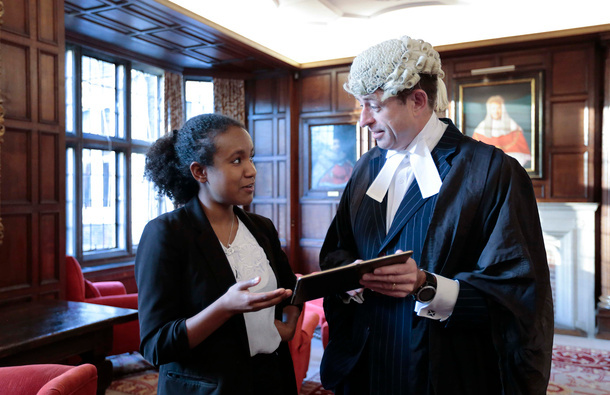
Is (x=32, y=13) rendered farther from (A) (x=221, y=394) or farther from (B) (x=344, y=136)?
(B) (x=344, y=136)

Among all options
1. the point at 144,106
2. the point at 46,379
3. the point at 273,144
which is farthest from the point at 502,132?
the point at 46,379

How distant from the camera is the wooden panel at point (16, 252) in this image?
3617 mm

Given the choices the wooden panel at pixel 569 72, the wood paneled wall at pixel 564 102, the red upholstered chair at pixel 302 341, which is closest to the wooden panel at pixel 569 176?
the wood paneled wall at pixel 564 102

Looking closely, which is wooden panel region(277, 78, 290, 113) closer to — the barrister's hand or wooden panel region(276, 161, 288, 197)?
wooden panel region(276, 161, 288, 197)

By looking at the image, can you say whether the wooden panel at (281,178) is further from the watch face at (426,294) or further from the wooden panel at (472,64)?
the watch face at (426,294)

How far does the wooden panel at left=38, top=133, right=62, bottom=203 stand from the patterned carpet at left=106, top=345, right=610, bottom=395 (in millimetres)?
1616

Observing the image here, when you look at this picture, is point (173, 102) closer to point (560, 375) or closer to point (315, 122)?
point (315, 122)

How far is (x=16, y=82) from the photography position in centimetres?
366

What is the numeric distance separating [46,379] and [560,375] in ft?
14.0

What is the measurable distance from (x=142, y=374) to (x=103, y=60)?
401 cm

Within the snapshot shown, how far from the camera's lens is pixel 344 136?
7398mm

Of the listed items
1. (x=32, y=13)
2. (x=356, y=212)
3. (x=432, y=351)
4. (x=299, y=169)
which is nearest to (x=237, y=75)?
(x=299, y=169)

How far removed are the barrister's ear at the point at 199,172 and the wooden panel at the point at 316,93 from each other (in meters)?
6.04

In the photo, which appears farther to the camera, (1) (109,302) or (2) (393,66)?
(1) (109,302)
